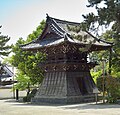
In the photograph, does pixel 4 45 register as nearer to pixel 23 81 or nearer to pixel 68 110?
pixel 23 81

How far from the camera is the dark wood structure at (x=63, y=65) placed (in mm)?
30020

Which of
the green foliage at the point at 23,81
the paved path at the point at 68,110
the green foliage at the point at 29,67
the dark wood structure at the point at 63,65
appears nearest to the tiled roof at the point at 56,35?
the dark wood structure at the point at 63,65

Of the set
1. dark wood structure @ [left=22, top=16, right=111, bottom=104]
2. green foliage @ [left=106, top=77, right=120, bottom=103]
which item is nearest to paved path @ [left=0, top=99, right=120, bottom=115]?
green foliage @ [left=106, top=77, right=120, bottom=103]

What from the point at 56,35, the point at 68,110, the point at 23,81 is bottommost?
the point at 68,110

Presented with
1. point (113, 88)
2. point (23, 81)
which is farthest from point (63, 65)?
point (23, 81)

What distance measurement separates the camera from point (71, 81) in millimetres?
30984

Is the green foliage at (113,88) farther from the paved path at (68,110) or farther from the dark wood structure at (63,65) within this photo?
the dark wood structure at (63,65)

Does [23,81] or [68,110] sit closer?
[68,110]

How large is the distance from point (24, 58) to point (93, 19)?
23986mm

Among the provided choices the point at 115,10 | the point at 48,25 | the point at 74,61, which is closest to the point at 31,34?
the point at 48,25

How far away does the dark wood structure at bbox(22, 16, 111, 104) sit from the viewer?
30020mm

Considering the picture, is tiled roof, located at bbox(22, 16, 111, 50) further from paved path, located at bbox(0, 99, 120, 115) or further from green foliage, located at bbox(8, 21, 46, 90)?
paved path, located at bbox(0, 99, 120, 115)

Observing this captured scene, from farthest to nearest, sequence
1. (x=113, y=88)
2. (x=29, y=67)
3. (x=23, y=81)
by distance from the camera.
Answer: (x=29, y=67), (x=23, y=81), (x=113, y=88)

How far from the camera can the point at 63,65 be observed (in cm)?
3097
